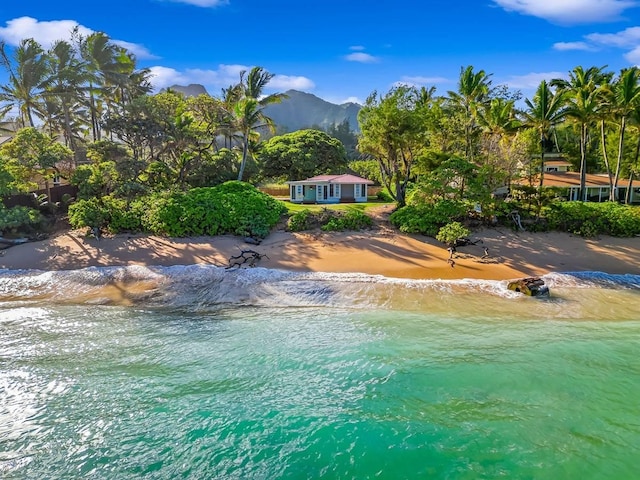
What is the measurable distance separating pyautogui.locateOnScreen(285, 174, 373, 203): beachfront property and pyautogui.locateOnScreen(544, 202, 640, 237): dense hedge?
15.2m

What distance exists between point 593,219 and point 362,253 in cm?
1204

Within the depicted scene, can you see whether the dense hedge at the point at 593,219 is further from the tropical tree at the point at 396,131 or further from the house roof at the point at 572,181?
the house roof at the point at 572,181

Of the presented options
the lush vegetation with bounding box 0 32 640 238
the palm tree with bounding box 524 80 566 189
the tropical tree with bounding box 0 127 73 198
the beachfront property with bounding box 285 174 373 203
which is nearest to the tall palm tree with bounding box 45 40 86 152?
the lush vegetation with bounding box 0 32 640 238

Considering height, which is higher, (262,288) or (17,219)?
(17,219)

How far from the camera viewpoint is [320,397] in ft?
25.5

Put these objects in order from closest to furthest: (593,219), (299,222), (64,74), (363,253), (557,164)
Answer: (363,253), (593,219), (299,222), (64,74), (557,164)

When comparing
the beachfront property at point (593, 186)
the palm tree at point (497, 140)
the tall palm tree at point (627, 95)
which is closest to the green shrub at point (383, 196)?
the palm tree at point (497, 140)

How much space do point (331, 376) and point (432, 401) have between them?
208 cm

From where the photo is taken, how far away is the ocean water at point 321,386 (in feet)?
20.4

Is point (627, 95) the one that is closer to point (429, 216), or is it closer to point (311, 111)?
point (429, 216)

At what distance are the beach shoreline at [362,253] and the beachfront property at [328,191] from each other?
1327cm

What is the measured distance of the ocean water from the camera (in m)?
6.22

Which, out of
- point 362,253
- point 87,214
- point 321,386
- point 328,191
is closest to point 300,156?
point 328,191

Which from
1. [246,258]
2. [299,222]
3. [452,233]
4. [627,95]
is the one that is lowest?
[246,258]
